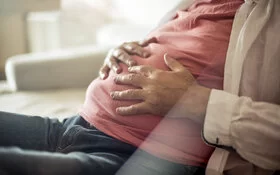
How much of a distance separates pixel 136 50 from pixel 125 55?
0.03m

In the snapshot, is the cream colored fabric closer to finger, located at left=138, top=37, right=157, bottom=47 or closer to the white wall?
finger, located at left=138, top=37, right=157, bottom=47

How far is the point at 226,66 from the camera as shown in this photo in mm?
744

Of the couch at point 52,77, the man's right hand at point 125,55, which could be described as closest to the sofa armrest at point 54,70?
the couch at point 52,77

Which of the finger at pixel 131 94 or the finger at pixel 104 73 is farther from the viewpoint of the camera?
the finger at pixel 104 73

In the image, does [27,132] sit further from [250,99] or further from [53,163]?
[250,99]

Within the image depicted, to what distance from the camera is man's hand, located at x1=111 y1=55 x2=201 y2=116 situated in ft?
2.45

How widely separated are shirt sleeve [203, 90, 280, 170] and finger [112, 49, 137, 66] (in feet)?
0.73

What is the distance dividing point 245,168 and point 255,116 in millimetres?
128

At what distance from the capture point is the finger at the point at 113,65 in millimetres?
859

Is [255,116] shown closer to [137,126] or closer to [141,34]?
[137,126]

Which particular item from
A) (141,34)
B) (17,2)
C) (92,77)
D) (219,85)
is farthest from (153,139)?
(17,2)

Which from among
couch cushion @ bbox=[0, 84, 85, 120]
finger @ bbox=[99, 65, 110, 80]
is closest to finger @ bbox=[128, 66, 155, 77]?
finger @ bbox=[99, 65, 110, 80]

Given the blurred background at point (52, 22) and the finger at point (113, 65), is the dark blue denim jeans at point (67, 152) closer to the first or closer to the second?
the finger at point (113, 65)

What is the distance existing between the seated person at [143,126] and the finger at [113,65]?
0.04ft
